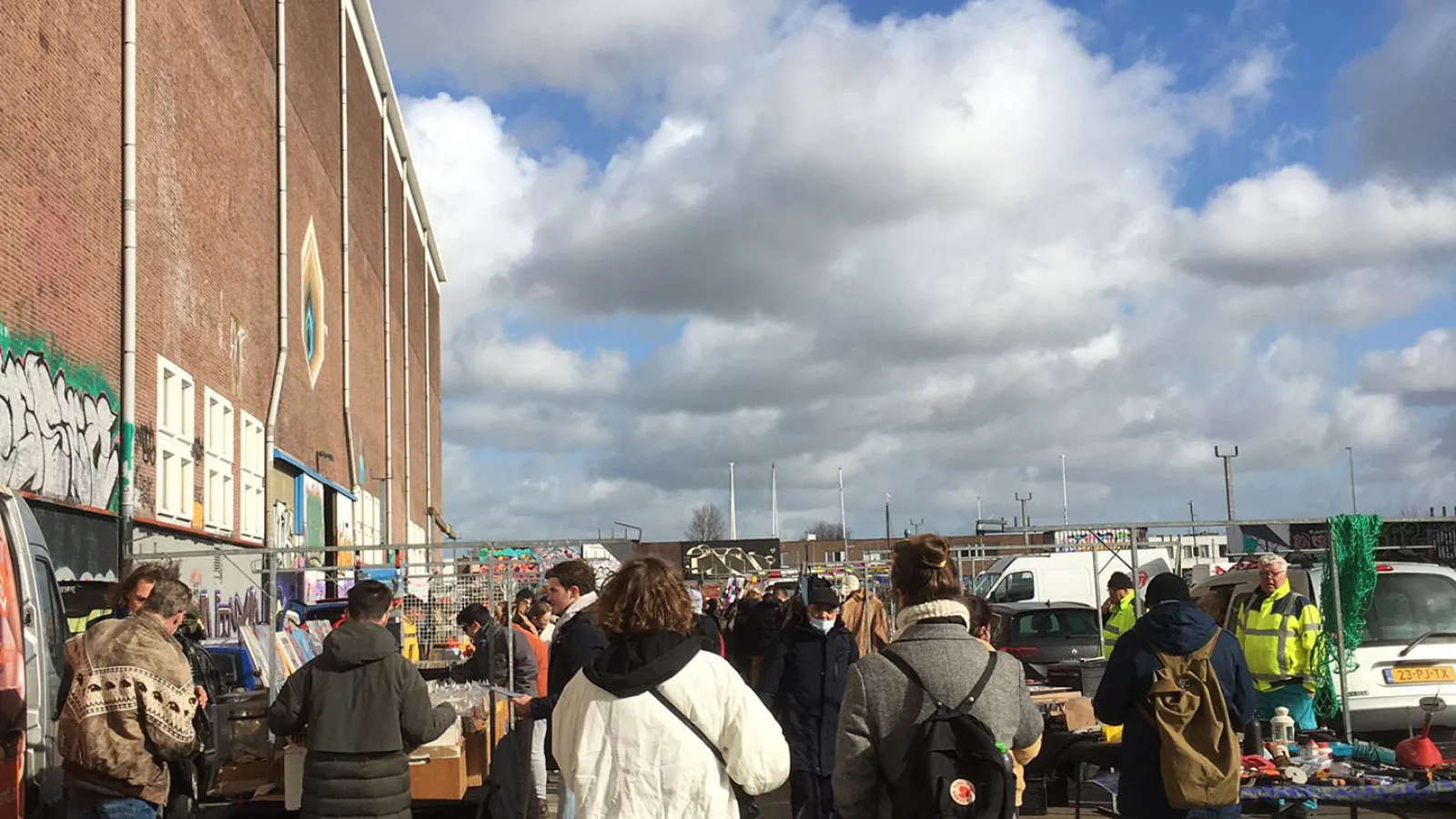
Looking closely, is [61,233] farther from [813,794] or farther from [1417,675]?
[1417,675]

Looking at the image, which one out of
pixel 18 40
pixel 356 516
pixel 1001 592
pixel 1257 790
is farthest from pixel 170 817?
pixel 356 516

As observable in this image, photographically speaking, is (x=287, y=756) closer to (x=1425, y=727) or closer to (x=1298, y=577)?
(x=1425, y=727)

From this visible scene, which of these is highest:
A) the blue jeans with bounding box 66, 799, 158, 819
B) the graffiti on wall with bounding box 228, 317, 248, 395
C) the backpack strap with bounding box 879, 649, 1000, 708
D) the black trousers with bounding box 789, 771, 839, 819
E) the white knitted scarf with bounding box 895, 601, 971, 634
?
the graffiti on wall with bounding box 228, 317, 248, 395

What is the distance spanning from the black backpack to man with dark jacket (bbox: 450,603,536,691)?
18.2ft

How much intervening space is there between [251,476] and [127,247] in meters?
8.95

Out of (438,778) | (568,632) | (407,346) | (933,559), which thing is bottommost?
(438,778)

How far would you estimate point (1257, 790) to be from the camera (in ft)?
25.5

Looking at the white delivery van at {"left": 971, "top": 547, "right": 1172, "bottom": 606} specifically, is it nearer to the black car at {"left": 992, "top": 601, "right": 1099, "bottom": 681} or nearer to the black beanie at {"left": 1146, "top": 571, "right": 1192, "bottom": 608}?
the black car at {"left": 992, "top": 601, "right": 1099, "bottom": 681}

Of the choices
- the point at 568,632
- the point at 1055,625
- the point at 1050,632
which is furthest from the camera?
the point at 1055,625

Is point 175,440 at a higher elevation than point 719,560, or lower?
higher

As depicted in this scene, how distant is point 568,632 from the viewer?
7449 mm

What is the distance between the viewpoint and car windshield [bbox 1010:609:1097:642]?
739 inches

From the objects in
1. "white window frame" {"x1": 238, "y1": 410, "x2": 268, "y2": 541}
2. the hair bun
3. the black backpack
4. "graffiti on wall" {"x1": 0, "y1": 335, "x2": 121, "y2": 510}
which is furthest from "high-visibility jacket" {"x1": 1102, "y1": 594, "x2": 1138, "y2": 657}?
"white window frame" {"x1": 238, "y1": 410, "x2": 268, "y2": 541}

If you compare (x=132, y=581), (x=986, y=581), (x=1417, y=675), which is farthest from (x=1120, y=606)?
(x=986, y=581)
